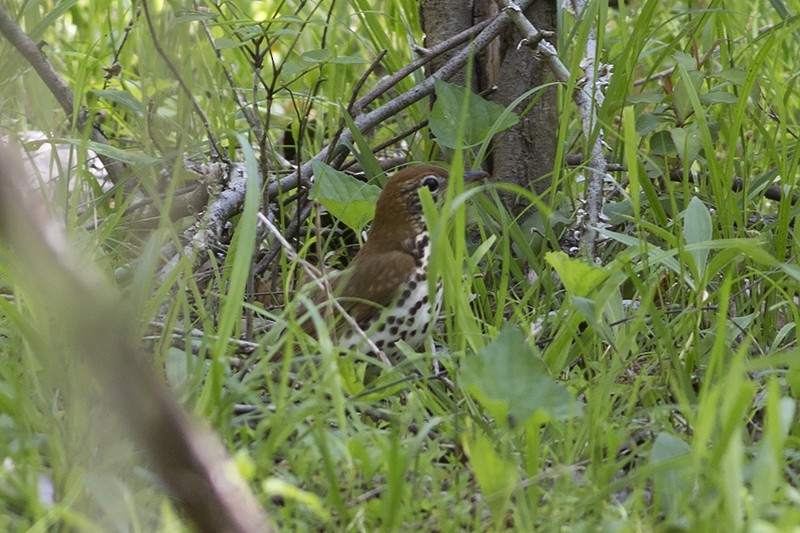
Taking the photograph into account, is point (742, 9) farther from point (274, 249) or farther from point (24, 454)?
point (24, 454)

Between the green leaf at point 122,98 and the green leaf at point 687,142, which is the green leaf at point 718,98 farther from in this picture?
the green leaf at point 122,98

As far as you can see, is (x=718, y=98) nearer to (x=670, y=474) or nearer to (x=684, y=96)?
(x=684, y=96)

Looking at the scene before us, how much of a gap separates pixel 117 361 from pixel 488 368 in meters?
0.98

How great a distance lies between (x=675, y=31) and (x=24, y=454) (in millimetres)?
3495

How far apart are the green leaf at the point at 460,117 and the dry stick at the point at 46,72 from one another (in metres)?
1.02

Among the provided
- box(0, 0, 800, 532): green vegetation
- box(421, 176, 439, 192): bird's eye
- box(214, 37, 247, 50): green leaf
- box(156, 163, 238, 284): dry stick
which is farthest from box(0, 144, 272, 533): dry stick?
box(421, 176, 439, 192): bird's eye

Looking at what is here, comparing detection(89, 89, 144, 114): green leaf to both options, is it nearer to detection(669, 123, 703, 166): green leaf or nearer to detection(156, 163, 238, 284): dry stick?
detection(156, 163, 238, 284): dry stick

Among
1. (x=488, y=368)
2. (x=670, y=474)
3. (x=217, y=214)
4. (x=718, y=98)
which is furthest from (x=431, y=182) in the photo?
(x=670, y=474)

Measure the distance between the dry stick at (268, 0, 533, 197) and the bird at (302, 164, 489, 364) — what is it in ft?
0.86

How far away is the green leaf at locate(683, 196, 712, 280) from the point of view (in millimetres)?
2699

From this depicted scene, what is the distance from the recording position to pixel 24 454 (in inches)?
79.4

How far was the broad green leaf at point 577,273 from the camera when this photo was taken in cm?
248

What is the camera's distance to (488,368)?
2.10 meters

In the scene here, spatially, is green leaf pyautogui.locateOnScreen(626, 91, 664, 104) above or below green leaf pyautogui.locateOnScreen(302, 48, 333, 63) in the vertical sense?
below
